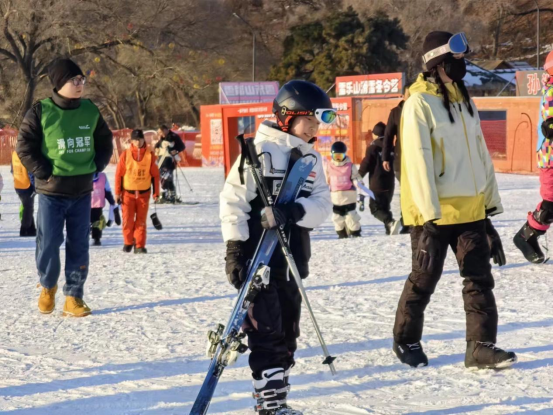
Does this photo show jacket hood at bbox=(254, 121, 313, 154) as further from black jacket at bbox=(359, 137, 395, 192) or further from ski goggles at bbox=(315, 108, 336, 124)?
black jacket at bbox=(359, 137, 395, 192)

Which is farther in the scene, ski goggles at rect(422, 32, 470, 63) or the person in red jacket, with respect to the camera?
the person in red jacket

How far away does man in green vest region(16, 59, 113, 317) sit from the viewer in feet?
20.3

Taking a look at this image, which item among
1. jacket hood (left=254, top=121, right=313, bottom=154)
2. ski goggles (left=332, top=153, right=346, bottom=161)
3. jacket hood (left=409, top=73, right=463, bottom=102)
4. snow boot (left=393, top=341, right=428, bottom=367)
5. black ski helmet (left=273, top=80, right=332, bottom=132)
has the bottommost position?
snow boot (left=393, top=341, right=428, bottom=367)

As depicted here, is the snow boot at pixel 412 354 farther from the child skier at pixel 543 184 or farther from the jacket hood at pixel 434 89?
the child skier at pixel 543 184

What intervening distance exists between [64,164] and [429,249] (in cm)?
282

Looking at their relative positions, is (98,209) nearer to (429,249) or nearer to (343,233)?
(343,233)

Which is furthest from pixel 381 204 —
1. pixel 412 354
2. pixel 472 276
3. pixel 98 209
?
pixel 472 276

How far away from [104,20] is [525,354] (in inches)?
1653

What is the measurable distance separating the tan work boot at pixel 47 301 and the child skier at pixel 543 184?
3898mm

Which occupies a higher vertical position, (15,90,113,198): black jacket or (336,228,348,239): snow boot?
(15,90,113,198): black jacket

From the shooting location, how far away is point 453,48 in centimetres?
457

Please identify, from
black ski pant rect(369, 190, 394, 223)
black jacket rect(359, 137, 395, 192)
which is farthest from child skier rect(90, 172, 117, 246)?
black ski pant rect(369, 190, 394, 223)


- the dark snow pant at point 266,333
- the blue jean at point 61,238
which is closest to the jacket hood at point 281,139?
the dark snow pant at point 266,333

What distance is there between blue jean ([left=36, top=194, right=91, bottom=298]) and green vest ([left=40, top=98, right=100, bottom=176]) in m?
0.24
